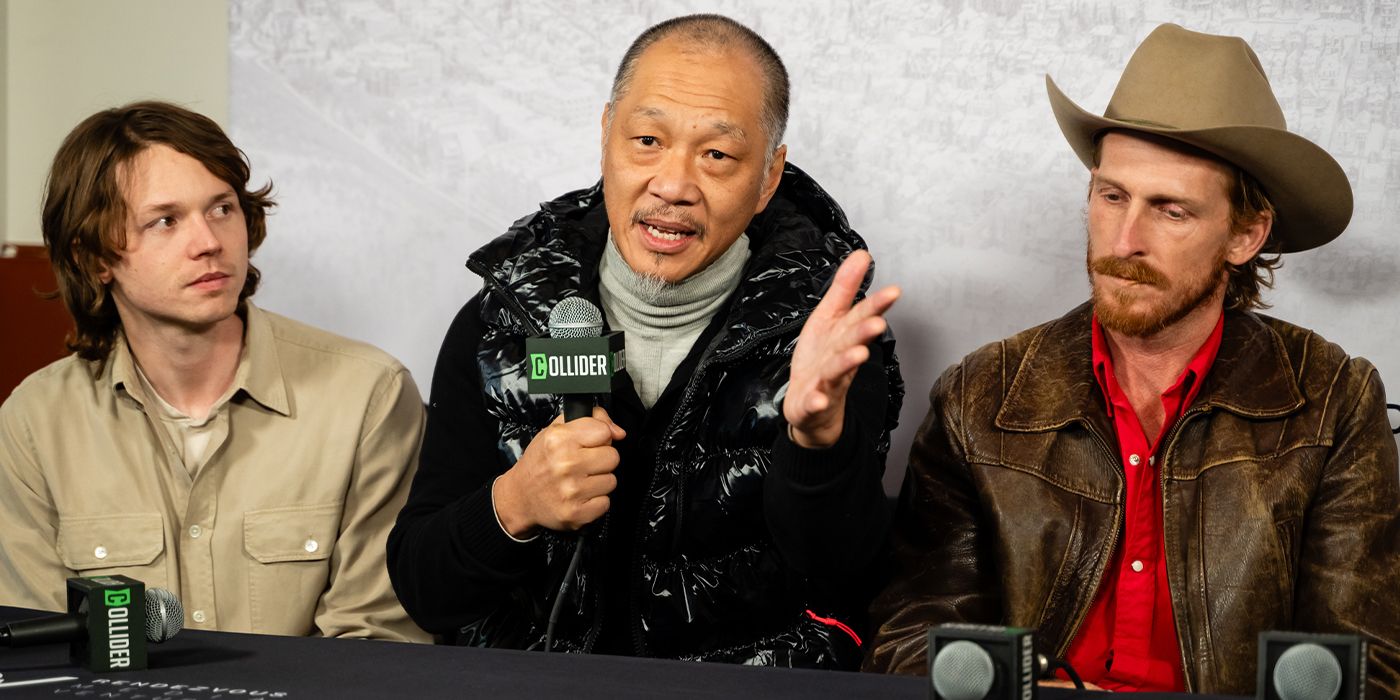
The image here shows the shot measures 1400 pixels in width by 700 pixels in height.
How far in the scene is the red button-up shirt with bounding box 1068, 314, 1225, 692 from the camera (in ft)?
7.23

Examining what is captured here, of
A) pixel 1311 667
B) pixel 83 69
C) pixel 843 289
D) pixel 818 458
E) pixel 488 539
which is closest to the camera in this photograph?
pixel 1311 667

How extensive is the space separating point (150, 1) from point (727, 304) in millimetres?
1893

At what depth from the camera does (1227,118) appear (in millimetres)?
2242

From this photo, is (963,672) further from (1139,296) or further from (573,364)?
(1139,296)

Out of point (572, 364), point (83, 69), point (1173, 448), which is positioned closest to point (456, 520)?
point (572, 364)

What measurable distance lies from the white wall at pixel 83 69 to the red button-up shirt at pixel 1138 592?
2.28m

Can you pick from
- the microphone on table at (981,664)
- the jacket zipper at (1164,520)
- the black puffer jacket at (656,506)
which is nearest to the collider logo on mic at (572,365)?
the black puffer jacket at (656,506)

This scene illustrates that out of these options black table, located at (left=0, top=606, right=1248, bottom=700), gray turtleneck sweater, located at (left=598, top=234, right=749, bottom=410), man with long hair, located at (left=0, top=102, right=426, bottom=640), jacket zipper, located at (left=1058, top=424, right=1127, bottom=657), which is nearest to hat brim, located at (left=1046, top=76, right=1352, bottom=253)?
jacket zipper, located at (left=1058, top=424, right=1127, bottom=657)

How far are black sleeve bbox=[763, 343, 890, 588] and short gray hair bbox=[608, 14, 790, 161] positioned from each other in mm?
521

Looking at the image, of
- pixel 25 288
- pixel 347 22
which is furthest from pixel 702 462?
pixel 25 288

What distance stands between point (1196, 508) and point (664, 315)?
2.94 feet

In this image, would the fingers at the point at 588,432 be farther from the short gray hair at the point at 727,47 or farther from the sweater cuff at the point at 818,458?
the short gray hair at the point at 727,47

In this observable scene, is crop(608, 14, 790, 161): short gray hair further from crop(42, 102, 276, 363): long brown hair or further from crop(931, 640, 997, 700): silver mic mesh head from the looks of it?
crop(931, 640, 997, 700): silver mic mesh head

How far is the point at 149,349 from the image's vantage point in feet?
8.63
